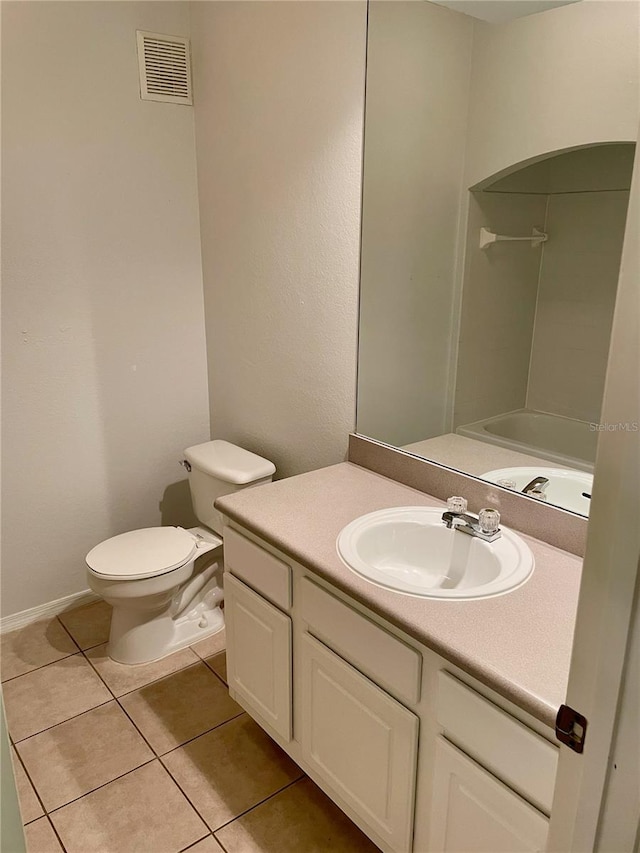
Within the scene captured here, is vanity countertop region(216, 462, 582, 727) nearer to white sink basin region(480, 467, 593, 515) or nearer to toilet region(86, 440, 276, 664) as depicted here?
white sink basin region(480, 467, 593, 515)

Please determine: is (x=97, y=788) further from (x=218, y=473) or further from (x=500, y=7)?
(x=500, y=7)

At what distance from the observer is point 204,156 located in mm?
2654

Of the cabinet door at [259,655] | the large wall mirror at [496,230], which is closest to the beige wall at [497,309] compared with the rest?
the large wall mirror at [496,230]

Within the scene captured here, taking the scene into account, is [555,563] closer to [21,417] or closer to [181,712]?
[181,712]

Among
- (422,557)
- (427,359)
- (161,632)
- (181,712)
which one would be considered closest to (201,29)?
(427,359)

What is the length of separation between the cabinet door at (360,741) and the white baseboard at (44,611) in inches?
57.0

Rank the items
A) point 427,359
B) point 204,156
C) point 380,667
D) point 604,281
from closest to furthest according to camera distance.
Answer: point 380,667 → point 604,281 → point 427,359 → point 204,156

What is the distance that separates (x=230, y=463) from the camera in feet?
8.20

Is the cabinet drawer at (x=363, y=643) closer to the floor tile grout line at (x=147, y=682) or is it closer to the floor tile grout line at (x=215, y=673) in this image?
the floor tile grout line at (x=215, y=673)

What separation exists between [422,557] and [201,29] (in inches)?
84.9

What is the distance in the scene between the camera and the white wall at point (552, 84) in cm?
140

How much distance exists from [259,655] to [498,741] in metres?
0.84

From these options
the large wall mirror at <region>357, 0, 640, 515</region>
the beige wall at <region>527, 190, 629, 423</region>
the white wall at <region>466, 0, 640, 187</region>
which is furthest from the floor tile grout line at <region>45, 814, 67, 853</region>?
the white wall at <region>466, 0, 640, 187</region>

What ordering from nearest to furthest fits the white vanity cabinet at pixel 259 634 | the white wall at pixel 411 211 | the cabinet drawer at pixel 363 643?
1. the cabinet drawer at pixel 363 643
2. the white vanity cabinet at pixel 259 634
3. the white wall at pixel 411 211
